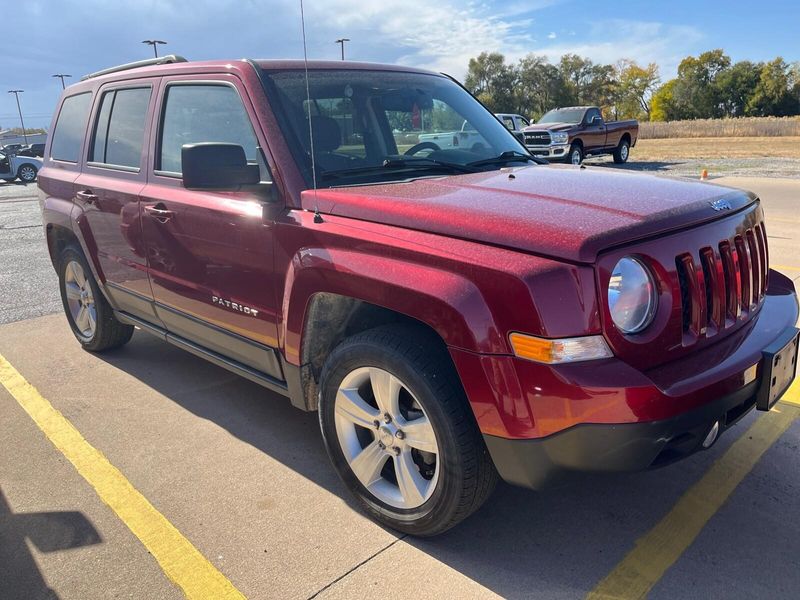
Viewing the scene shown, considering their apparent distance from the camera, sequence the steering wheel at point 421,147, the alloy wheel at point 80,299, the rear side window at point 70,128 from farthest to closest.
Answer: the alloy wheel at point 80,299 → the rear side window at point 70,128 → the steering wheel at point 421,147

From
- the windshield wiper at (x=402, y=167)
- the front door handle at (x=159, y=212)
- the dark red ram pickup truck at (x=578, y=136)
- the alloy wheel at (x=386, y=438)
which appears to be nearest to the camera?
the alloy wheel at (x=386, y=438)

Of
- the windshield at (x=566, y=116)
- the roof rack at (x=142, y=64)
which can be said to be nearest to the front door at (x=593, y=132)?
the windshield at (x=566, y=116)

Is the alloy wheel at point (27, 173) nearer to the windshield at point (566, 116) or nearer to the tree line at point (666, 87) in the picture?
the windshield at point (566, 116)

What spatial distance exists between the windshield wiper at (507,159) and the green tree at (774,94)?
3369 inches

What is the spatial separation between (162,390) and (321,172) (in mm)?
2164

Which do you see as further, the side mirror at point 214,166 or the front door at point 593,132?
the front door at point 593,132

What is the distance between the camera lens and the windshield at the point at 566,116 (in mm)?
21375

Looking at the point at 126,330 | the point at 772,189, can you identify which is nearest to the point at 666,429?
the point at 126,330

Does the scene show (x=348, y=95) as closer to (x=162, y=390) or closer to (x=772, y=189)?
(x=162, y=390)

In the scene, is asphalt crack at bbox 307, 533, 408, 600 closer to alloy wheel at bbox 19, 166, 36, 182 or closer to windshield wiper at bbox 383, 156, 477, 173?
windshield wiper at bbox 383, 156, 477, 173

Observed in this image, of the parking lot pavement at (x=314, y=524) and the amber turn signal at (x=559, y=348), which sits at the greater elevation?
the amber turn signal at (x=559, y=348)

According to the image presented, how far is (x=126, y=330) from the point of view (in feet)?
16.7

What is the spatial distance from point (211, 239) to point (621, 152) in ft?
73.8

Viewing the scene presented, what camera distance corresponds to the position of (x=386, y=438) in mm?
2760
